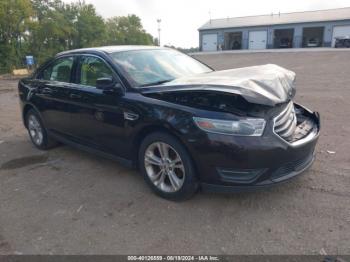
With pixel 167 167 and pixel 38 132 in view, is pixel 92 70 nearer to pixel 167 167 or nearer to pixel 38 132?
pixel 167 167

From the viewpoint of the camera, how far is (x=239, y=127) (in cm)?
278

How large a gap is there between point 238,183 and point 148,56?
2.21 m

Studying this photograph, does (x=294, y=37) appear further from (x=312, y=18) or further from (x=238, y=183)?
(x=238, y=183)

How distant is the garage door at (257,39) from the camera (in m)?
46.6

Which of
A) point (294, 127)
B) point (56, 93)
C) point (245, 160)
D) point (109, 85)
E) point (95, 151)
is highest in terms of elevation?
point (109, 85)

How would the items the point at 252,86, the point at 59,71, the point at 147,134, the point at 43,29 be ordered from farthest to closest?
the point at 43,29
the point at 59,71
the point at 147,134
the point at 252,86

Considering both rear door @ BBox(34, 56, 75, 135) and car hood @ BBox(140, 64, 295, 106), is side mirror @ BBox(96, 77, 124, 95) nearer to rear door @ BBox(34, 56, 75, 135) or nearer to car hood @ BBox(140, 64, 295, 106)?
car hood @ BBox(140, 64, 295, 106)

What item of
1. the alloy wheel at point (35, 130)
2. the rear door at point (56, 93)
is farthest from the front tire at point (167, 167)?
the alloy wheel at point (35, 130)

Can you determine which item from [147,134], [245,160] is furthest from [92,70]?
[245,160]

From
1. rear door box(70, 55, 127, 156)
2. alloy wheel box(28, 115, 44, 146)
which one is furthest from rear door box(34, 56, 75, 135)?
alloy wheel box(28, 115, 44, 146)

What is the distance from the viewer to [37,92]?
504 cm

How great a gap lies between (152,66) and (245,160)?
1898 mm

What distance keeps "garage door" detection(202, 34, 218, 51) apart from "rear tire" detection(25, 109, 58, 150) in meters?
48.8

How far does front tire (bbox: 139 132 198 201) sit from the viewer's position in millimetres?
3100
